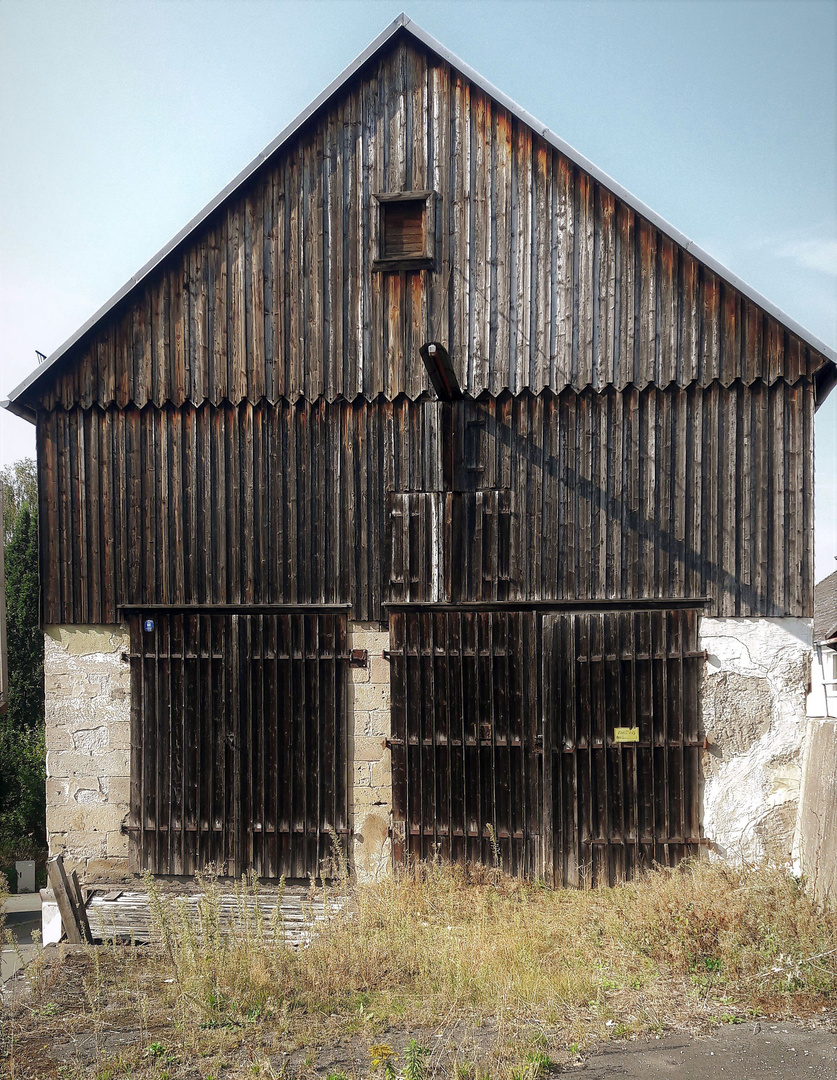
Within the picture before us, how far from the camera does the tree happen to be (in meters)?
13.0

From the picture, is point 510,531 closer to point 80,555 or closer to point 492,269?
point 492,269

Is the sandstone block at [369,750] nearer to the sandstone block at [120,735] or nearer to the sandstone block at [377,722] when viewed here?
the sandstone block at [377,722]

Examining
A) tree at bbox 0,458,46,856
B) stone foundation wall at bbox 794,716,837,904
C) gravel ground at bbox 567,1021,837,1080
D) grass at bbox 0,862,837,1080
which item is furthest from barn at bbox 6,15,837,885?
tree at bbox 0,458,46,856

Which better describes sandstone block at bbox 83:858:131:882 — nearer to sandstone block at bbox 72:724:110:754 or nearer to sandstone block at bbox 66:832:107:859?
sandstone block at bbox 66:832:107:859

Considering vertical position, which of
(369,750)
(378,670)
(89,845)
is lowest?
(89,845)

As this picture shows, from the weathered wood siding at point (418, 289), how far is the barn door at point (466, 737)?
8.11ft

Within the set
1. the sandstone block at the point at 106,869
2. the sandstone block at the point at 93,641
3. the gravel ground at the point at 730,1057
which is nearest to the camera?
the gravel ground at the point at 730,1057

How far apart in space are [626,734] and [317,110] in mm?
6919

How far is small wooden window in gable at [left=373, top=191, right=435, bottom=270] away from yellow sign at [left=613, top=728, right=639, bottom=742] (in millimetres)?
4979

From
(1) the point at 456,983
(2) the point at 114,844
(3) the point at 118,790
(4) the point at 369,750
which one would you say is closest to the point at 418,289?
(4) the point at 369,750

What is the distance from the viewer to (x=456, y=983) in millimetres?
5445

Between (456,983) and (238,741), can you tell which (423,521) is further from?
(456,983)

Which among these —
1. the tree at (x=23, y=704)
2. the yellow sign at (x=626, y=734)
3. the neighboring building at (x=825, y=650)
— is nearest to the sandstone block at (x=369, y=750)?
the yellow sign at (x=626, y=734)

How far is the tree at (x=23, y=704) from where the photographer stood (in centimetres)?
1298
